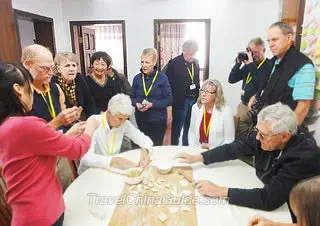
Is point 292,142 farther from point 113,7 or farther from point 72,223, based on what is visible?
point 113,7

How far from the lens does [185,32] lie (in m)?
7.44

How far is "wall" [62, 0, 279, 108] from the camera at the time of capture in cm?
419

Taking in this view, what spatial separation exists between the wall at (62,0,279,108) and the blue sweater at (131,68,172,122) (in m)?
1.92

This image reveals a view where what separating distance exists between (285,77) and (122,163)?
120 cm

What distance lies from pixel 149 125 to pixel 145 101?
27cm

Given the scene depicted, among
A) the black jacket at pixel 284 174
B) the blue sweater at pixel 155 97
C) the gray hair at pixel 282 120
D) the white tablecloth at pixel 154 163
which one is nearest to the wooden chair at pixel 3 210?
the white tablecloth at pixel 154 163

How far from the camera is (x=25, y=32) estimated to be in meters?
4.70

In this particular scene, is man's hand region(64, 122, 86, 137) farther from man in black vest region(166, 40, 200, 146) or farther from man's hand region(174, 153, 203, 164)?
man in black vest region(166, 40, 200, 146)

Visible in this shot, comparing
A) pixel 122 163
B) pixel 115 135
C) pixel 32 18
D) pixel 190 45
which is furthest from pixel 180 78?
pixel 32 18

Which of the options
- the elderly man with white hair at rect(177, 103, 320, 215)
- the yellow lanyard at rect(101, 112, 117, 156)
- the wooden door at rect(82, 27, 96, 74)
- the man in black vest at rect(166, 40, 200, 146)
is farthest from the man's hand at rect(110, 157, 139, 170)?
the wooden door at rect(82, 27, 96, 74)

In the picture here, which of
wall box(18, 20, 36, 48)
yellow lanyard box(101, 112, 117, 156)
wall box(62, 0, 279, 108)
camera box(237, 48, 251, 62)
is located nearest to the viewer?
yellow lanyard box(101, 112, 117, 156)

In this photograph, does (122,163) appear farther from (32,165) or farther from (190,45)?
(190,45)

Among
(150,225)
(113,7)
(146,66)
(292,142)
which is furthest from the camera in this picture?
(113,7)

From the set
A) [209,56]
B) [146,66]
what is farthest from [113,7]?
[146,66]
